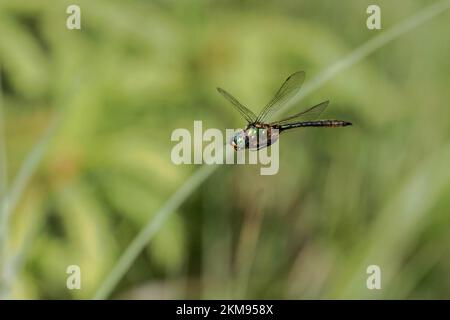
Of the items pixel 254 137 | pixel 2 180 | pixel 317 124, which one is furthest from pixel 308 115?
pixel 2 180

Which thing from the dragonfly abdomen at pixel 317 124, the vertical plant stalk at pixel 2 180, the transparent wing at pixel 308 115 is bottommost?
the vertical plant stalk at pixel 2 180

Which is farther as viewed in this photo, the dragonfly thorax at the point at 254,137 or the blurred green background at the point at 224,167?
the blurred green background at the point at 224,167

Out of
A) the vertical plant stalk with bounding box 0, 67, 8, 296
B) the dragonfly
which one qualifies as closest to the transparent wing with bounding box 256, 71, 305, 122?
the dragonfly

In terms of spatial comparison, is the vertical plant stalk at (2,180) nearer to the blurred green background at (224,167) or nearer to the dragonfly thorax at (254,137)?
the blurred green background at (224,167)

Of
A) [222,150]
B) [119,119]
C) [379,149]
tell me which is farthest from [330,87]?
[119,119]

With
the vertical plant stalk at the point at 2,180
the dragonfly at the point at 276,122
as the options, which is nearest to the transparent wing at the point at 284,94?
the dragonfly at the point at 276,122
